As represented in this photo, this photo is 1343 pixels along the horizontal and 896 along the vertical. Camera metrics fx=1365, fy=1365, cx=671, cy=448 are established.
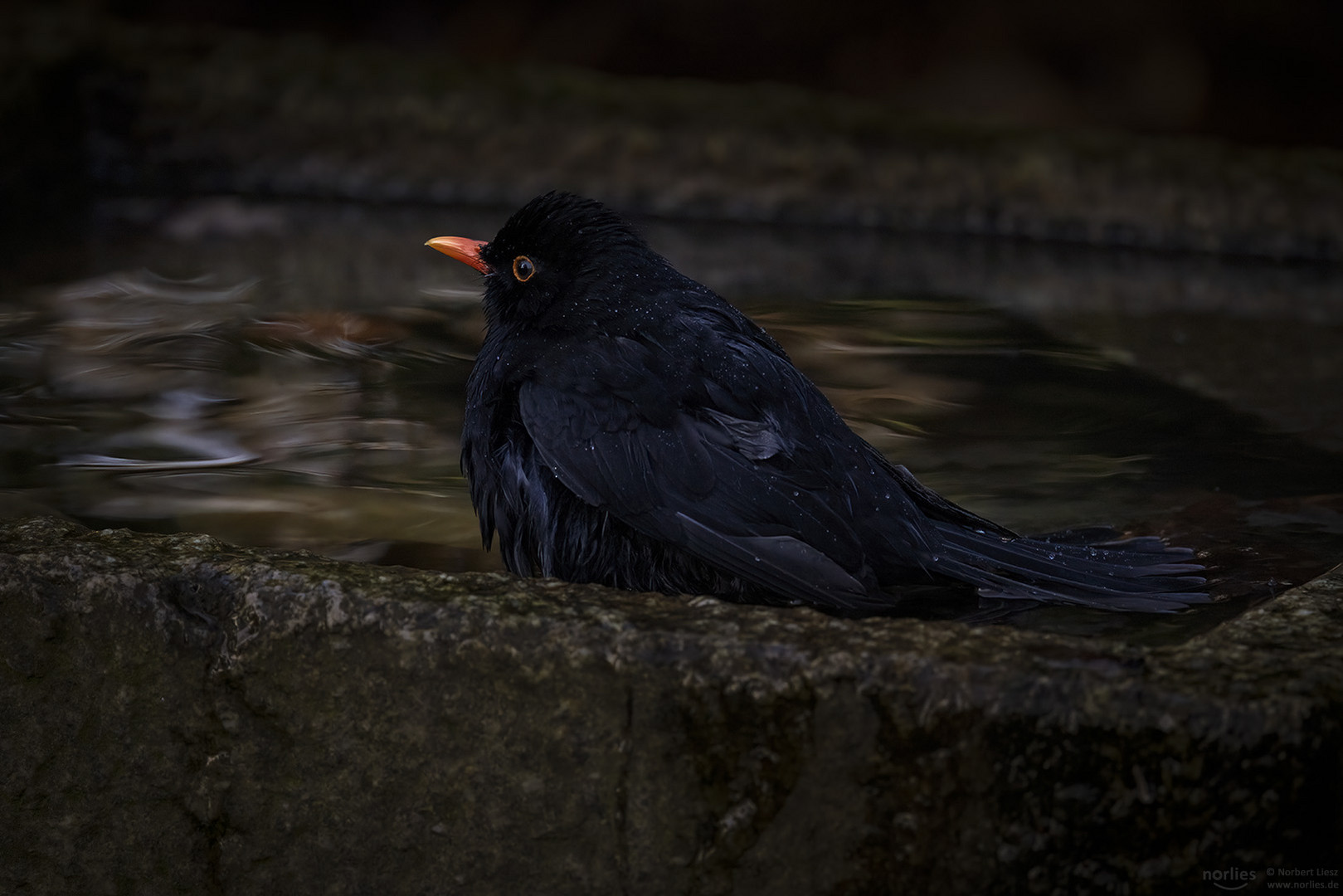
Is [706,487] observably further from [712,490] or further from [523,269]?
[523,269]

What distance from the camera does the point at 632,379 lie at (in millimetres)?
2080

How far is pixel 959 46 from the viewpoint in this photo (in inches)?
272

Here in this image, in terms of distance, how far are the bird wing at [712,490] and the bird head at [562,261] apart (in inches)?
9.9

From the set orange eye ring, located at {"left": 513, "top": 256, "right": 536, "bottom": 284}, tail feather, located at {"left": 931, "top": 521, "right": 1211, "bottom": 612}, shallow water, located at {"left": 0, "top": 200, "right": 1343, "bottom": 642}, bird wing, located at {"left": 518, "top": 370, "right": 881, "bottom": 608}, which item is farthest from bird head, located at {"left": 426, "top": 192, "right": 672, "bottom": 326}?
tail feather, located at {"left": 931, "top": 521, "right": 1211, "bottom": 612}

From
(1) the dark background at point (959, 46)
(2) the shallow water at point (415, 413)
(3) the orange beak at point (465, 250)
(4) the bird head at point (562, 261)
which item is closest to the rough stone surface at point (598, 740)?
(2) the shallow water at point (415, 413)

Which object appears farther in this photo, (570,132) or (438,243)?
(570,132)

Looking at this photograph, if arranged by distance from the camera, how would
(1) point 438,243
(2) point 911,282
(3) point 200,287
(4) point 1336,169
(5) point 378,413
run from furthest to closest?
(4) point 1336,169
(2) point 911,282
(3) point 200,287
(5) point 378,413
(1) point 438,243

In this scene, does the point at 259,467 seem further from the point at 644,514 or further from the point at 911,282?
the point at 911,282

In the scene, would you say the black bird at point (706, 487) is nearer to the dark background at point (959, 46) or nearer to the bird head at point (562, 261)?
the bird head at point (562, 261)

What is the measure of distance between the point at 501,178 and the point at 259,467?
10.4 ft

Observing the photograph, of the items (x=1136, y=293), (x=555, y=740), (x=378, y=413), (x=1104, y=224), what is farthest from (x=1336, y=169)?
(x=555, y=740)

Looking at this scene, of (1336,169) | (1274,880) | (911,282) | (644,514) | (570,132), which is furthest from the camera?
(570,132)

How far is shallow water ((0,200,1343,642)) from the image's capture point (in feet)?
7.80

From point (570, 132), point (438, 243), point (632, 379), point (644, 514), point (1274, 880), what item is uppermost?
point (570, 132)
